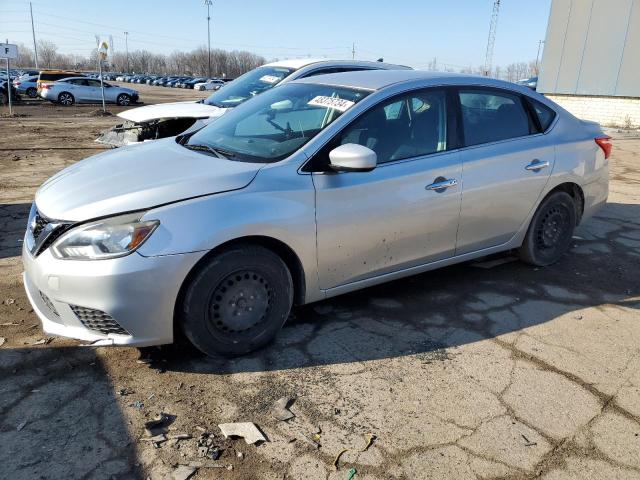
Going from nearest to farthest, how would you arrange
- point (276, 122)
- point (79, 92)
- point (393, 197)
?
point (393, 197) → point (276, 122) → point (79, 92)

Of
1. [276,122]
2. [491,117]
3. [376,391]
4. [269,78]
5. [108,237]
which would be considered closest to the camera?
[108,237]

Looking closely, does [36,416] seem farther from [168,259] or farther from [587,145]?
[587,145]

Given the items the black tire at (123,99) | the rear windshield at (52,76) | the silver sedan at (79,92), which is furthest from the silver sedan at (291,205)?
the rear windshield at (52,76)

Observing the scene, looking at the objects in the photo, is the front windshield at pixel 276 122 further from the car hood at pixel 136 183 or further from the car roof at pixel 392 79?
the car hood at pixel 136 183

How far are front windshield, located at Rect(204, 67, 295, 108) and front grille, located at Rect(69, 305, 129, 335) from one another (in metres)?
4.95

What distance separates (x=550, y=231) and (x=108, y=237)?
3.70 metres

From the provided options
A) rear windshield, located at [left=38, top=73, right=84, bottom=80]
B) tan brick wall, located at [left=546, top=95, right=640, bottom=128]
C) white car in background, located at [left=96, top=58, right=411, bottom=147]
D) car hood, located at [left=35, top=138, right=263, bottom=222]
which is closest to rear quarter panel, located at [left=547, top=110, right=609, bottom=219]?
car hood, located at [left=35, top=138, right=263, bottom=222]

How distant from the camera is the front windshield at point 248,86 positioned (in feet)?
24.1

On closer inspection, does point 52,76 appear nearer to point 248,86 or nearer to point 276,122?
point 248,86

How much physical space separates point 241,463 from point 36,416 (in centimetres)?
111

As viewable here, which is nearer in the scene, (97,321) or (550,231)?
(97,321)

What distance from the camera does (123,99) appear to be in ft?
93.9

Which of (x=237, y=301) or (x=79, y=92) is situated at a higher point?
(x=237, y=301)

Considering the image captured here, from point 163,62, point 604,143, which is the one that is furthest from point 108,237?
point 163,62
